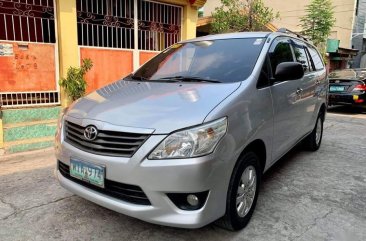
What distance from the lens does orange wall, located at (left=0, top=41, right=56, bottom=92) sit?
5777 millimetres

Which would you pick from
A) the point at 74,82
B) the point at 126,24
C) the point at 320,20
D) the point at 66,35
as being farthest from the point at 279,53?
the point at 320,20

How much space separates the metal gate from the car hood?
3.51 meters

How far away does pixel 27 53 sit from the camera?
5.96 metres

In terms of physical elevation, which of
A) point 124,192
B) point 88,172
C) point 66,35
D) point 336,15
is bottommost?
point 124,192

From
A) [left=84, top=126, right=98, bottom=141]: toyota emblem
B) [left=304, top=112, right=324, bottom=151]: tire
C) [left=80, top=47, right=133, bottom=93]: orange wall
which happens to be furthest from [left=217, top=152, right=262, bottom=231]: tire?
[left=80, top=47, right=133, bottom=93]: orange wall

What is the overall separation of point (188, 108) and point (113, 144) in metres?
0.60

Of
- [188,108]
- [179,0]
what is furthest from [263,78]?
[179,0]

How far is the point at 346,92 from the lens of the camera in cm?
961

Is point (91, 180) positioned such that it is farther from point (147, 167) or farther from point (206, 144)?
point (206, 144)

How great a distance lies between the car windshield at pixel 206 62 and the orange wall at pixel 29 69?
318cm

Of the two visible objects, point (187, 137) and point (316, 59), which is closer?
point (187, 137)

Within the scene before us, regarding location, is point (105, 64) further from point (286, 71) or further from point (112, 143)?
point (112, 143)

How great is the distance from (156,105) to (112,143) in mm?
452

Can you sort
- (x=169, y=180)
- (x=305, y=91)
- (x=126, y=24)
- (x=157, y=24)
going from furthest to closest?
(x=157, y=24) < (x=126, y=24) < (x=305, y=91) < (x=169, y=180)
